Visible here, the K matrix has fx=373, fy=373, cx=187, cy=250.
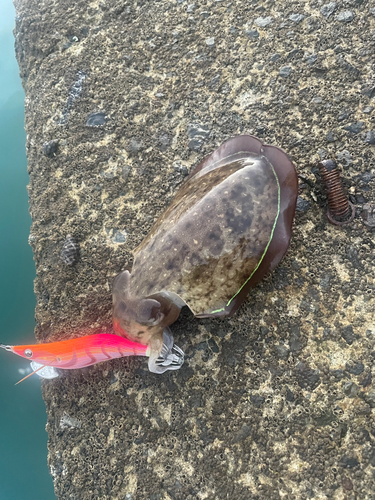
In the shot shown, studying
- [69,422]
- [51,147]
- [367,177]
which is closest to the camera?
[367,177]

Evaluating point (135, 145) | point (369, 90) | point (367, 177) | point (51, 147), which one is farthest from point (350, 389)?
point (51, 147)

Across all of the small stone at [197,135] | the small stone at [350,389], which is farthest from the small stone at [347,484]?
the small stone at [197,135]

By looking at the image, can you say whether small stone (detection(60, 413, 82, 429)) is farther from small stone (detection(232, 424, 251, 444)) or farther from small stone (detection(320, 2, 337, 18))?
small stone (detection(320, 2, 337, 18))

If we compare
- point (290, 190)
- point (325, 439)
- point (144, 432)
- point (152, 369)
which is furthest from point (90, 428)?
point (290, 190)

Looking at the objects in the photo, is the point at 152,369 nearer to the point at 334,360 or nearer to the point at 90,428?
the point at 90,428

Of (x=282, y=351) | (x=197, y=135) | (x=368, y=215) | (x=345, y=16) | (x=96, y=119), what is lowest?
(x=282, y=351)

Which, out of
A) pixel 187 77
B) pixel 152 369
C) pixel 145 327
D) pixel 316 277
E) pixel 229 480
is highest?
pixel 187 77

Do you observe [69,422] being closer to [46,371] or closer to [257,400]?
[46,371]
